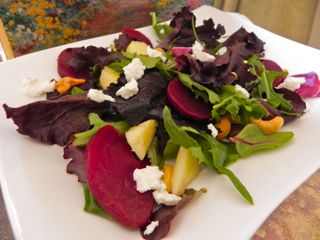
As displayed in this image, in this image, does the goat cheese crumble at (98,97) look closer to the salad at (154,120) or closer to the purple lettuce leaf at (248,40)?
the salad at (154,120)

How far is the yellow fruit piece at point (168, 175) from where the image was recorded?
2.15 ft

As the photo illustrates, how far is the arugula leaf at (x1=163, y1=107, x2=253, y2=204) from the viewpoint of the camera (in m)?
0.65

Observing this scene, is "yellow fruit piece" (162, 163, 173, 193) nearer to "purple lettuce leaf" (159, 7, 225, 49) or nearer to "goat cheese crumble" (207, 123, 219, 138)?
"goat cheese crumble" (207, 123, 219, 138)

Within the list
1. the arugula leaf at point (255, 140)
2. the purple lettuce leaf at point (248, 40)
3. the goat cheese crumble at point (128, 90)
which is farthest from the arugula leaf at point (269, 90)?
the goat cheese crumble at point (128, 90)

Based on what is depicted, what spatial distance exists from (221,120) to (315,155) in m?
0.20

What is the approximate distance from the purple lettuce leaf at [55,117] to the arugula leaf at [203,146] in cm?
18

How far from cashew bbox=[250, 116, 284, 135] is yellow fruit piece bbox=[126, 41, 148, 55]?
416mm

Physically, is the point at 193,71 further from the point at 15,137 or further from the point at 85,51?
the point at 15,137

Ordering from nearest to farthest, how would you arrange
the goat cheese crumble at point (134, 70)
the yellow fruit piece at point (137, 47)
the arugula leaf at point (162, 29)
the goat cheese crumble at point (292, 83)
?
the goat cheese crumble at point (134, 70), the goat cheese crumble at point (292, 83), the yellow fruit piece at point (137, 47), the arugula leaf at point (162, 29)

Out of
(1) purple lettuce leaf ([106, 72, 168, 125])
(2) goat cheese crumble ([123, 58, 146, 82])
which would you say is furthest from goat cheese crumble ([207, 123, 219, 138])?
(2) goat cheese crumble ([123, 58, 146, 82])

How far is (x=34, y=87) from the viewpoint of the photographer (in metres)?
0.89

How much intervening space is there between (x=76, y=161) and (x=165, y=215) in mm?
202

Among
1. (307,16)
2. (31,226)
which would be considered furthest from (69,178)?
(307,16)

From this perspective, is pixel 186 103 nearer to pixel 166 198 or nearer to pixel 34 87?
pixel 166 198
